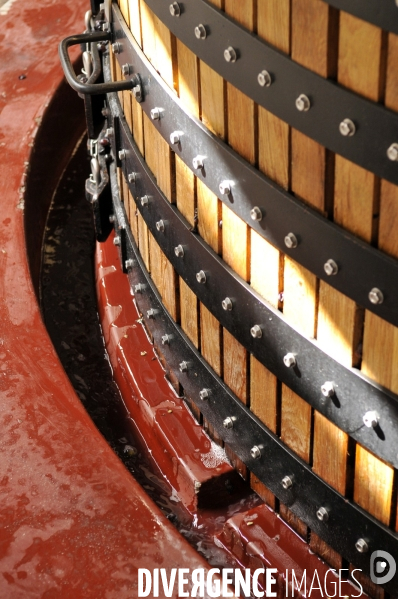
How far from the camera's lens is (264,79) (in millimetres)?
1840

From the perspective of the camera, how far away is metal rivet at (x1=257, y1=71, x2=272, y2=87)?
1.83 m

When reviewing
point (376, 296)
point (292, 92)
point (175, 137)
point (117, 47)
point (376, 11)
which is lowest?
point (376, 296)

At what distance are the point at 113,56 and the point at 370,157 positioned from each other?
5.33 feet

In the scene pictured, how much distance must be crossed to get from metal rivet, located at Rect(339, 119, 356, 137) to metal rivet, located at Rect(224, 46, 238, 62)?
1.24 feet

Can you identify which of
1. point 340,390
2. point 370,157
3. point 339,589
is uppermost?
point 370,157

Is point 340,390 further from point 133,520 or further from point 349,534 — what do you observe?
point 133,520

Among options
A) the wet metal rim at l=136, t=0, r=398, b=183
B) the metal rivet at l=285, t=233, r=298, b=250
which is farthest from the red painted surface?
the wet metal rim at l=136, t=0, r=398, b=183

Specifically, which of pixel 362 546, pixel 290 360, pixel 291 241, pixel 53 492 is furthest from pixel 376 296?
pixel 53 492

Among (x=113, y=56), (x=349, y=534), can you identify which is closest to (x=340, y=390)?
(x=349, y=534)

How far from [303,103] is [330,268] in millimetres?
345

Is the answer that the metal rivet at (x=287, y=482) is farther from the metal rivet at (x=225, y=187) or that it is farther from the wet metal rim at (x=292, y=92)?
the wet metal rim at (x=292, y=92)

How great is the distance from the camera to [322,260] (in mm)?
1875

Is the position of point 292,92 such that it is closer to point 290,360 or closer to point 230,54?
point 230,54

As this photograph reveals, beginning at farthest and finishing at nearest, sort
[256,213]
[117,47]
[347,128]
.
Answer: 1. [117,47]
2. [256,213]
3. [347,128]
